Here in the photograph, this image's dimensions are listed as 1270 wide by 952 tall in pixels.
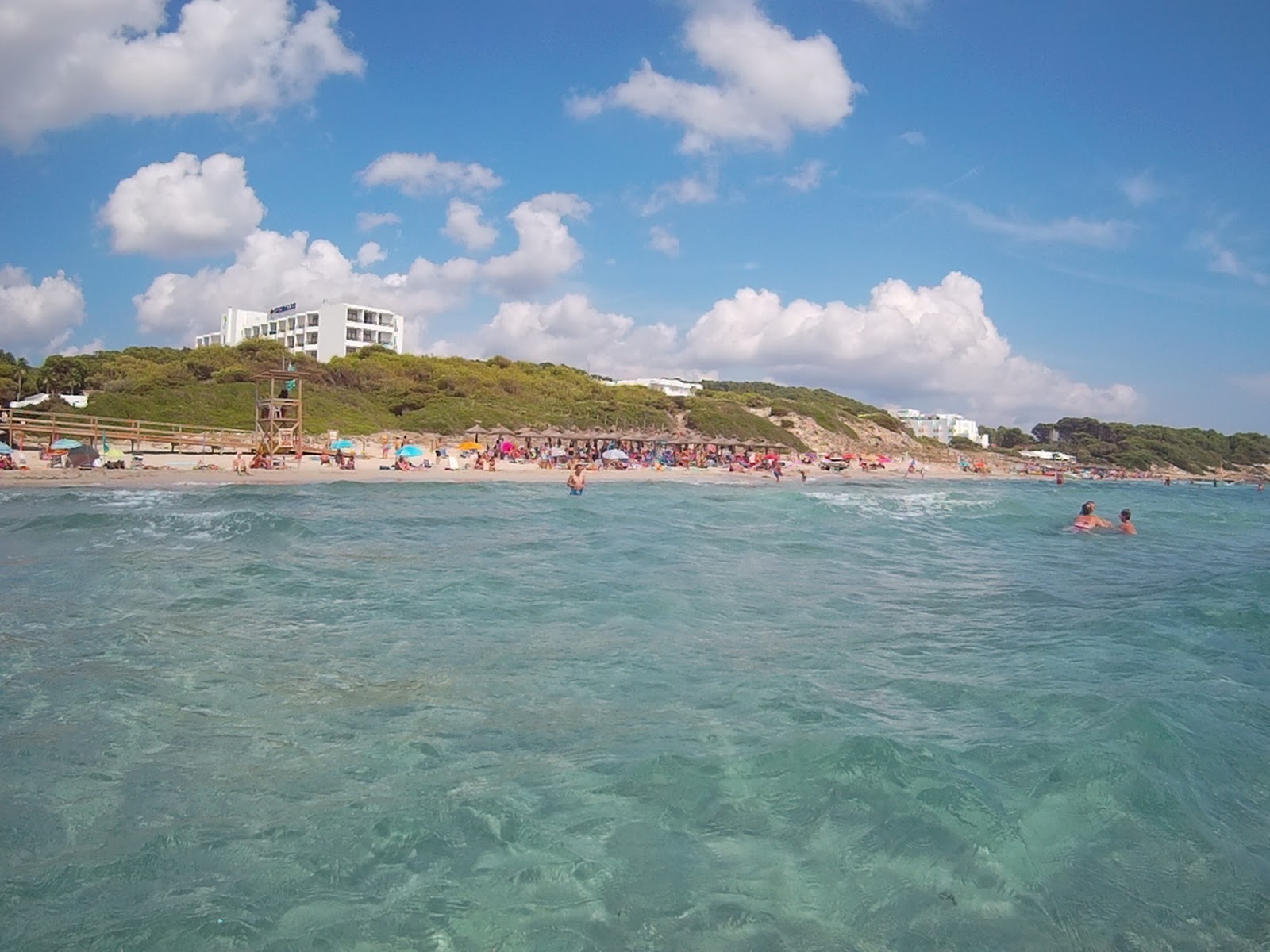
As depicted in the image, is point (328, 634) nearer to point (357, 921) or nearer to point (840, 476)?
point (357, 921)

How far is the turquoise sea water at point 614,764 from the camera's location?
3287 millimetres

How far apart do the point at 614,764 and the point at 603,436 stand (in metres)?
39.9

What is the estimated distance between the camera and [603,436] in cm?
4441

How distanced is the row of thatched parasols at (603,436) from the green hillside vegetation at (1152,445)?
57962 mm

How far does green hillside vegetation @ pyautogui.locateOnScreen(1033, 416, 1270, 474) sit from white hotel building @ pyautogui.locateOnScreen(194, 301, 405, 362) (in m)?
79.3

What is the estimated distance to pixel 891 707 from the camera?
5801mm

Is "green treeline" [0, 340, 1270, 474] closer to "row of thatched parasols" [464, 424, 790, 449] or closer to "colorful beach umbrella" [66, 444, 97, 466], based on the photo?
"row of thatched parasols" [464, 424, 790, 449]

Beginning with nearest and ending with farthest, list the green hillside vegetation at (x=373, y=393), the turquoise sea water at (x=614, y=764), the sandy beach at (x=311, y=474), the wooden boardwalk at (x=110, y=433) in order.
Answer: the turquoise sea water at (x=614, y=764), the sandy beach at (x=311, y=474), the wooden boardwalk at (x=110, y=433), the green hillside vegetation at (x=373, y=393)

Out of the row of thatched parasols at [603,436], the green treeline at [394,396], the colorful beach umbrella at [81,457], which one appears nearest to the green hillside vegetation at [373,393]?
the green treeline at [394,396]

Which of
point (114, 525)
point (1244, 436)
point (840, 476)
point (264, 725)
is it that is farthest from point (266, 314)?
point (1244, 436)

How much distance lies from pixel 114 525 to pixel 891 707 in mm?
14144

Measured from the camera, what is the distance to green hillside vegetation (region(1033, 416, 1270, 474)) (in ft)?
311

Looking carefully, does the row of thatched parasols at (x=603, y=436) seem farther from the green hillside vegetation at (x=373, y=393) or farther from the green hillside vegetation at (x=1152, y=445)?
the green hillside vegetation at (x=1152, y=445)

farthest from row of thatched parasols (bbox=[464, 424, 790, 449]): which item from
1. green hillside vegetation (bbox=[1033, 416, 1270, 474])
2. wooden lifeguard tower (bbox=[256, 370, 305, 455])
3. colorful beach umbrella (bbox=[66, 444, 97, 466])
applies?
green hillside vegetation (bbox=[1033, 416, 1270, 474])
